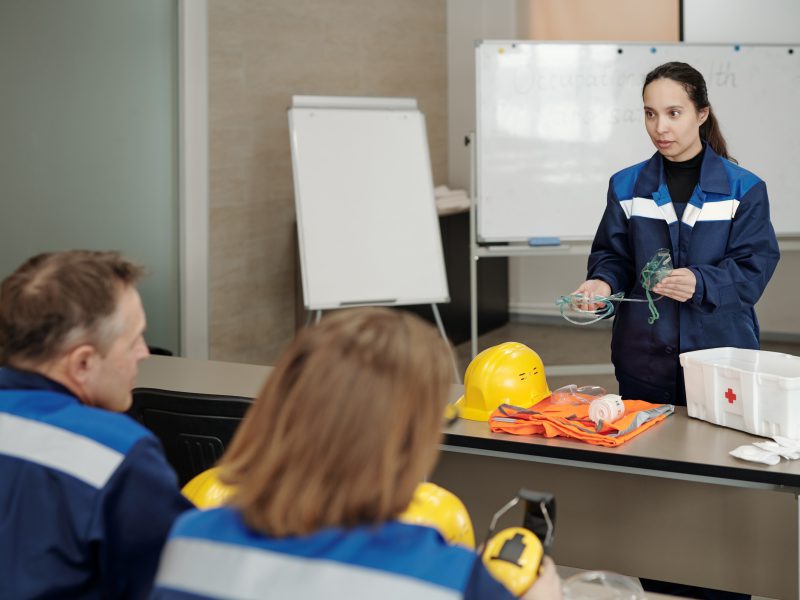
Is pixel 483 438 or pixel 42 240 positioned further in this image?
pixel 42 240

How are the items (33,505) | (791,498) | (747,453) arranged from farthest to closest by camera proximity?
(791,498)
(747,453)
(33,505)

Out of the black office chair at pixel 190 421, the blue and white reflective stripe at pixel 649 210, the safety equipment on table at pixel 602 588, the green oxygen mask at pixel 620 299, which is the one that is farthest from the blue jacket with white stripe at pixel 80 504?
the blue and white reflective stripe at pixel 649 210

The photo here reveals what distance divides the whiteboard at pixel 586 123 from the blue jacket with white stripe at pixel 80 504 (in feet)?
13.1

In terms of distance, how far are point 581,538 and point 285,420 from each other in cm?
158

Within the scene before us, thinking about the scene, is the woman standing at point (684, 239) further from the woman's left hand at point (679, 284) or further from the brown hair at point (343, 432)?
the brown hair at point (343, 432)

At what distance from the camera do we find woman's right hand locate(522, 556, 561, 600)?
1.18 m

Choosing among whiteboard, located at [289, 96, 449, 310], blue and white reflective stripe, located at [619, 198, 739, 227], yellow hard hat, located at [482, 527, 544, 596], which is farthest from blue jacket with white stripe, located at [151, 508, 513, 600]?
whiteboard, located at [289, 96, 449, 310]

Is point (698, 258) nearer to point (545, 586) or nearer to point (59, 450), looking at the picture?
point (545, 586)

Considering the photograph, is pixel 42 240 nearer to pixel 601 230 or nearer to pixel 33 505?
pixel 601 230

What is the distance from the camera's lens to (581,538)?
2.37m

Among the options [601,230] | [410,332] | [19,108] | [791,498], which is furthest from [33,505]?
[19,108]

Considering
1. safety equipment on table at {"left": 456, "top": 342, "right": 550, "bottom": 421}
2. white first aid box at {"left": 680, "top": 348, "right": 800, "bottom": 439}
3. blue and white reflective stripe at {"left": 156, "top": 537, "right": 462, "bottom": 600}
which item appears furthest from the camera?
safety equipment on table at {"left": 456, "top": 342, "right": 550, "bottom": 421}

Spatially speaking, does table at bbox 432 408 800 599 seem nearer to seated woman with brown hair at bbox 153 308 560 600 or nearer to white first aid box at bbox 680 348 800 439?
white first aid box at bbox 680 348 800 439

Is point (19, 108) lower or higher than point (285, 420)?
higher
